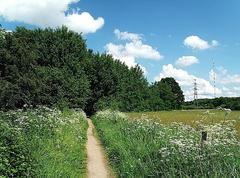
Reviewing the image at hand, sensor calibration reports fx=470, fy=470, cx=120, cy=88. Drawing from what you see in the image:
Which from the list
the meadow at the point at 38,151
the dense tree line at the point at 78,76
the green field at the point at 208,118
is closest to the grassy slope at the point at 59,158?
the meadow at the point at 38,151

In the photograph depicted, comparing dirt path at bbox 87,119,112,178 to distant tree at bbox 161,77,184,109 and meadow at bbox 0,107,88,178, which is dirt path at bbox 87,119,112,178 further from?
distant tree at bbox 161,77,184,109

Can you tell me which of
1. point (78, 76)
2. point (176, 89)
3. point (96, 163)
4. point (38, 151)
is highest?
point (176, 89)

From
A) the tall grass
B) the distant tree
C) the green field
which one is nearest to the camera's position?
the tall grass

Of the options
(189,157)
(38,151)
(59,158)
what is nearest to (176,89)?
(59,158)

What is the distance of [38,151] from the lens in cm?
1417

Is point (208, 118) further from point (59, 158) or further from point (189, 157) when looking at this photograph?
point (189, 157)

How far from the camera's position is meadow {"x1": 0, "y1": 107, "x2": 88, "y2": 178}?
37.2ft

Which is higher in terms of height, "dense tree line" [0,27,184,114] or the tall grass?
"dense tree line" [0,27,184,114]

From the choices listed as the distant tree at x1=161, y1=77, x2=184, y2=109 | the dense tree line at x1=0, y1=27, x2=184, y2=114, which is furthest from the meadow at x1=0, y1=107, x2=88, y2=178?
the distant tree at x1=161, y1=77, x2=184, y2=109

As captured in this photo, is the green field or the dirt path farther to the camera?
the dirt path

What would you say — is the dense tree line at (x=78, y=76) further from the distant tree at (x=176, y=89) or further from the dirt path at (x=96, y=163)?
the distant tree at (x=176, y=89)

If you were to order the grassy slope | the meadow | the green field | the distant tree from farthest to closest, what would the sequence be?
the distant tree < the green field < the grassy slope < the meadow

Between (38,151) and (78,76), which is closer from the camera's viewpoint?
(38,151)

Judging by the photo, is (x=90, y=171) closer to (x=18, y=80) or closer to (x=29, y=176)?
(x=29, y=176)
